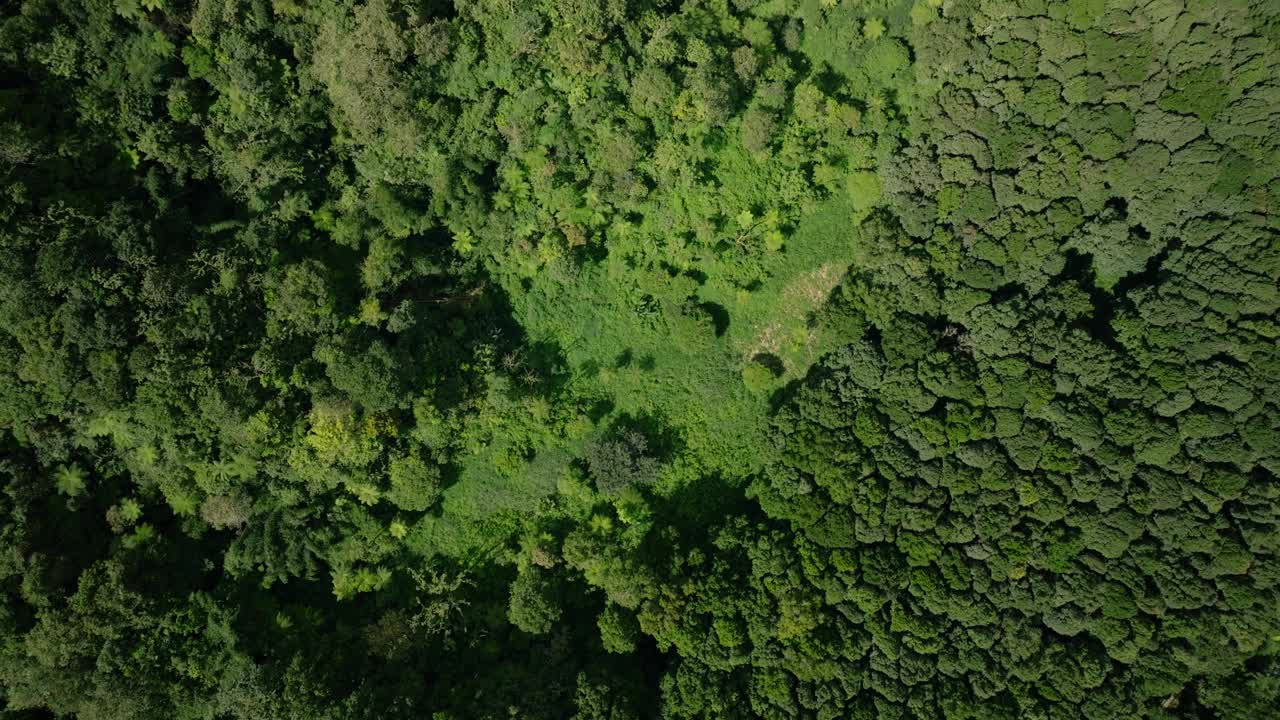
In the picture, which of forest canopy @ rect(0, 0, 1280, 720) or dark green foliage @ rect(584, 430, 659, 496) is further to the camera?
dark green foliage @ rect(584, 430, 659, 496)

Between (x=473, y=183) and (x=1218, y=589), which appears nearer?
(x=1218, y=589)

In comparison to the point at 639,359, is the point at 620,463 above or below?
below

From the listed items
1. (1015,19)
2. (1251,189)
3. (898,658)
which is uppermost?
(1015,19)

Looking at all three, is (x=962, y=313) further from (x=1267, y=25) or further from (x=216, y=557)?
(x=216, y=557)

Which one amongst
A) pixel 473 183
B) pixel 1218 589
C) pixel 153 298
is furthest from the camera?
pixel 473 183

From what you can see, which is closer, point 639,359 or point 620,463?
point 620,463

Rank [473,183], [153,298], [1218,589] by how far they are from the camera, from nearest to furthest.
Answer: [1218,589]
[153,298]
[473,183]

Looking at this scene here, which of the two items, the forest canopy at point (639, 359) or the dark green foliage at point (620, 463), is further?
the dark green foliage at point (620, 463)

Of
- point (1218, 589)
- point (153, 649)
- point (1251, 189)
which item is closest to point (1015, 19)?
point (1251, 189)
